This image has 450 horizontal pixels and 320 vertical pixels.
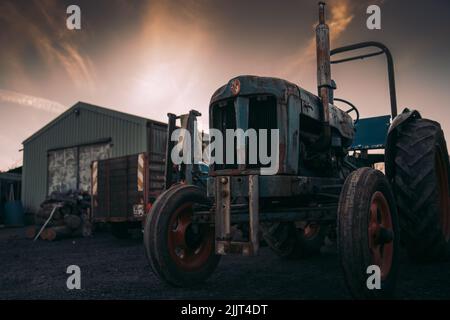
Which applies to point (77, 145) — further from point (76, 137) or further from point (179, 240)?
point (179, 240)

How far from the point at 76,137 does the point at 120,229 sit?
8.39 meters

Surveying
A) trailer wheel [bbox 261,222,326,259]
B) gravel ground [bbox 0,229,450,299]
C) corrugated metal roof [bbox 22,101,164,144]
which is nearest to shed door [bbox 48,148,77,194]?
corrugated metal roof [bbox 22,101,164,144]

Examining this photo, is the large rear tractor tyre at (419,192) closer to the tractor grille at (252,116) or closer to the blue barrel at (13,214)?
the tractor grille at (252,116)

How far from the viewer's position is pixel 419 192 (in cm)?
389

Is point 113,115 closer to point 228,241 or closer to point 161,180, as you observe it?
point 161,180

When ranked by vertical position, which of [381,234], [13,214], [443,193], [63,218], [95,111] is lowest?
[13,214]

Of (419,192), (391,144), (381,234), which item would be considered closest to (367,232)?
(381,234)

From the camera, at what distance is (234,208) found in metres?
3.86

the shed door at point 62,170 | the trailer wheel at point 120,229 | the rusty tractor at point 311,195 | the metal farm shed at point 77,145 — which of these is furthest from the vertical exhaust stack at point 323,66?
the shed door at point 62,170

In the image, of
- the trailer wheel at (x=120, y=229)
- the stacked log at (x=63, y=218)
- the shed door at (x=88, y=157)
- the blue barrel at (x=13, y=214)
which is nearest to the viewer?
the trailer wheel at (x=120, y=229)

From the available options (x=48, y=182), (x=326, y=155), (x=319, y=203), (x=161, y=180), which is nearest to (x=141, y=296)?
(x=319, y=203)

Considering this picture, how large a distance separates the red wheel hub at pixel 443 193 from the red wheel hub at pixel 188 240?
269 centimetres

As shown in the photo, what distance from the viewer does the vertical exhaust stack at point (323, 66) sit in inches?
155
